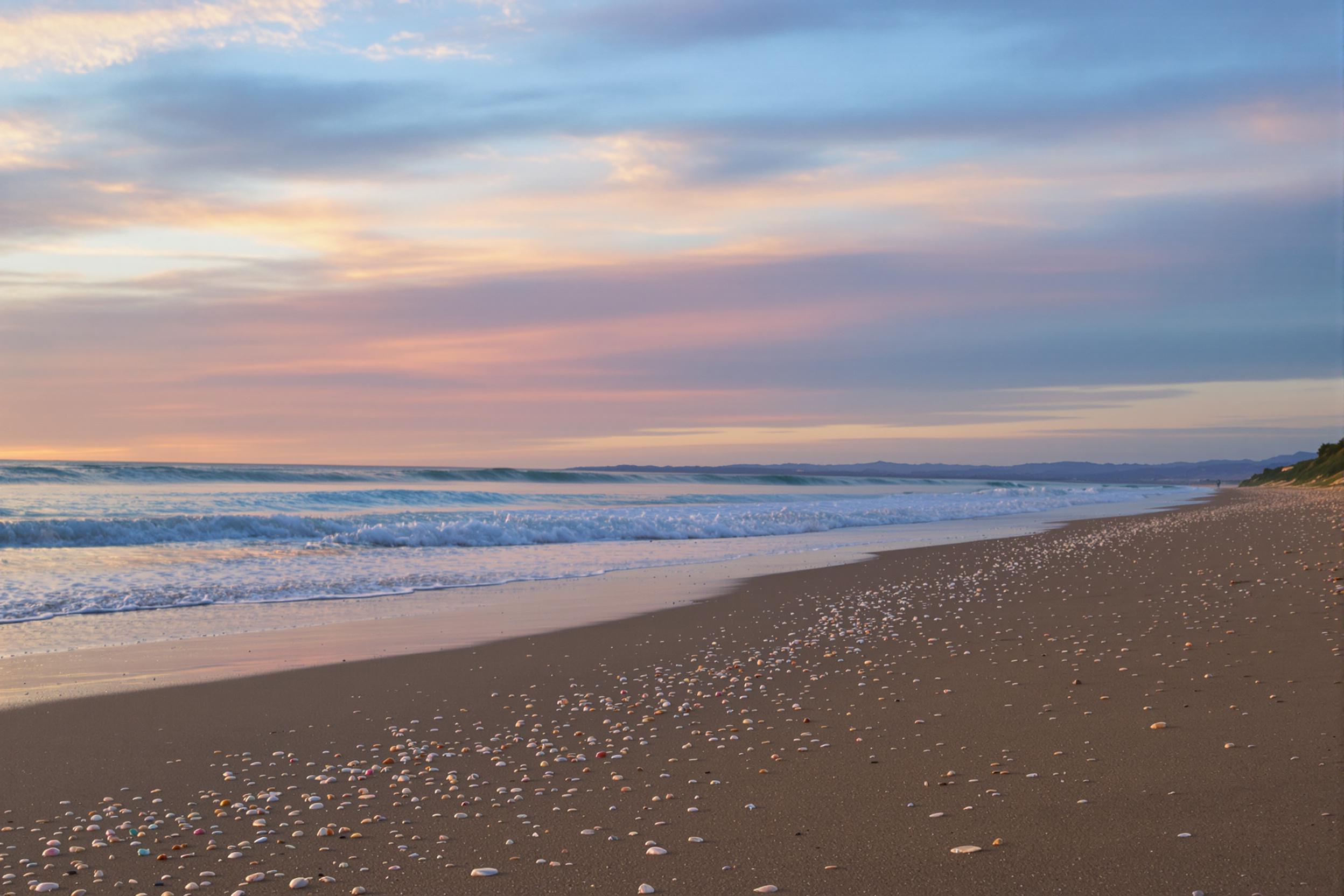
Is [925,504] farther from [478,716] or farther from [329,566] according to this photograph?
[478,716]

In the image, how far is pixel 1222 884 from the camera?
360 cm

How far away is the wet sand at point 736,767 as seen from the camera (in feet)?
13.3

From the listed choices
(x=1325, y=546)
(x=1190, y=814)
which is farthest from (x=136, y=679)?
(x=1325, y=546)

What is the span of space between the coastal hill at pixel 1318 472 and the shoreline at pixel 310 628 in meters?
56.1

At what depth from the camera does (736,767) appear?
217 inches

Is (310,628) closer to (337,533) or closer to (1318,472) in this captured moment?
(337,533)

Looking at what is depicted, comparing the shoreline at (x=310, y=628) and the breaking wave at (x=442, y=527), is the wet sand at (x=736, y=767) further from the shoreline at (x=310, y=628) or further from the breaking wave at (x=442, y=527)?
the breaking wave at (x=442, y=527)

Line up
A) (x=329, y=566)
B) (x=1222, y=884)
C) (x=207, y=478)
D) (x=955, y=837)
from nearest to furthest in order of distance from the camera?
(x=1222, y=884) → (x=955, y=837) → (x=329, y=566) → (x=207, y=478)

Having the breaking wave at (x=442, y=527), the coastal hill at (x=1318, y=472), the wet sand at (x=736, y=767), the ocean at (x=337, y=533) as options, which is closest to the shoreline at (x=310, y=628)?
the wet sand at (x=736, y=767)

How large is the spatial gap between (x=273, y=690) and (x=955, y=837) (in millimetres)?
5817

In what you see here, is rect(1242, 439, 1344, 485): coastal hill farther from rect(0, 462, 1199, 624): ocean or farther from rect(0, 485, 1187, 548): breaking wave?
rect(0, 485, 1187, 548): breaking wave

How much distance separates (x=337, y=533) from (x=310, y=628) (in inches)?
620

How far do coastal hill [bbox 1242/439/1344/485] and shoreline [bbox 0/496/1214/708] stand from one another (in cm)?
5608

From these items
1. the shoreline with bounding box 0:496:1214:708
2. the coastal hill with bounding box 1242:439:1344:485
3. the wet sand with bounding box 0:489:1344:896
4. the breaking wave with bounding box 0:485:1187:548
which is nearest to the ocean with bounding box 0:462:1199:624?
the breaking wave with bounding box 0:485:1187:548
